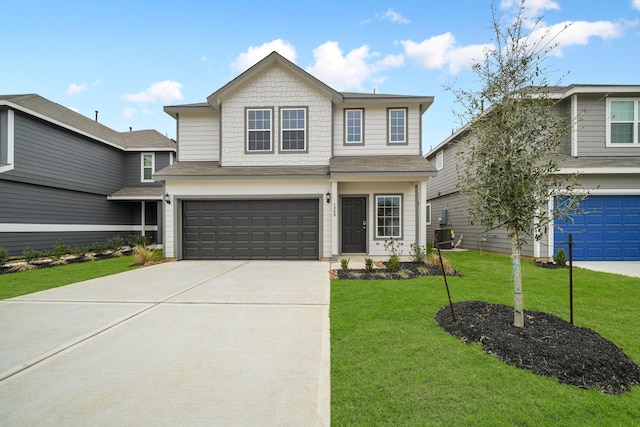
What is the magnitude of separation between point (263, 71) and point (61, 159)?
10.0m

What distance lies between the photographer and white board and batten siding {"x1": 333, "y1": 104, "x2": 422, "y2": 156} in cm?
1122

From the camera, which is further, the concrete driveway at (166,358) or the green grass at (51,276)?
the green grass at (51,276)

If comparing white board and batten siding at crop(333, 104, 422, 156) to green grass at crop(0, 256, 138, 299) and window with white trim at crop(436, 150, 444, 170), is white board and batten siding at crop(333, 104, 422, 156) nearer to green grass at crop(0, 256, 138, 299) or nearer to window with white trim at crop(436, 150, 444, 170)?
window with white trim at crop(436, 150, 444, 170)

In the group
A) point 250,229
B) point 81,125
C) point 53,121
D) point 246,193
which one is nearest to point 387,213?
point 250,229

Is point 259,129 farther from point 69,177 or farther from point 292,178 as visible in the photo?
point 69,177

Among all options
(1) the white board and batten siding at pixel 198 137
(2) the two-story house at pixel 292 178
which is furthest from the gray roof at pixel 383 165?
(1) the white board and batten siding at pixel 198 137

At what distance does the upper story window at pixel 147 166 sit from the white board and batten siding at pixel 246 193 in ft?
26.0

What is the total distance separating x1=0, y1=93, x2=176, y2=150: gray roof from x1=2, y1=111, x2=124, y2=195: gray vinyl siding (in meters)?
0.34

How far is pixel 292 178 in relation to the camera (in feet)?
34.0

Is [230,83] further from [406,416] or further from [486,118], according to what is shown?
[406,416]

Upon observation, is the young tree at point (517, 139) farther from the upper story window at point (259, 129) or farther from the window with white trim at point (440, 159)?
the window with white trim at point (440, 159)

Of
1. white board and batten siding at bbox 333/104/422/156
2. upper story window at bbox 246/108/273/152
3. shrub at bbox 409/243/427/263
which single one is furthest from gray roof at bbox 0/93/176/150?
shrub at bbox 409/243/427/263

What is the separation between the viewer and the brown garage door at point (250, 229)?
10742mm


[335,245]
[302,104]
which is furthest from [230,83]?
[335,245]
